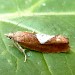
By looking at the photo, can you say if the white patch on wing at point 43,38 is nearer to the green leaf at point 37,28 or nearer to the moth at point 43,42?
the moth at point 43,42

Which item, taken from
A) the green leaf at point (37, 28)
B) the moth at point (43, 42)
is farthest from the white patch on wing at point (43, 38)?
the green leaf at point (37, 28)

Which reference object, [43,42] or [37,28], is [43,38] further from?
[37,28]

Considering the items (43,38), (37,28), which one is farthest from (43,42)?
(37,28)

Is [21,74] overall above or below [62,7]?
below

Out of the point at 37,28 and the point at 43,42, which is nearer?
the point at 43,42

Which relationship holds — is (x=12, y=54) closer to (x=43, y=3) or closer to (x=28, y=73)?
(x=28, y=73)

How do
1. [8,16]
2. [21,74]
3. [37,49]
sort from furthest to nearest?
1. [8,16]
2. [37,49]
3. [21,74]

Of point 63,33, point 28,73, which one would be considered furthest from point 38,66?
point 63,33
